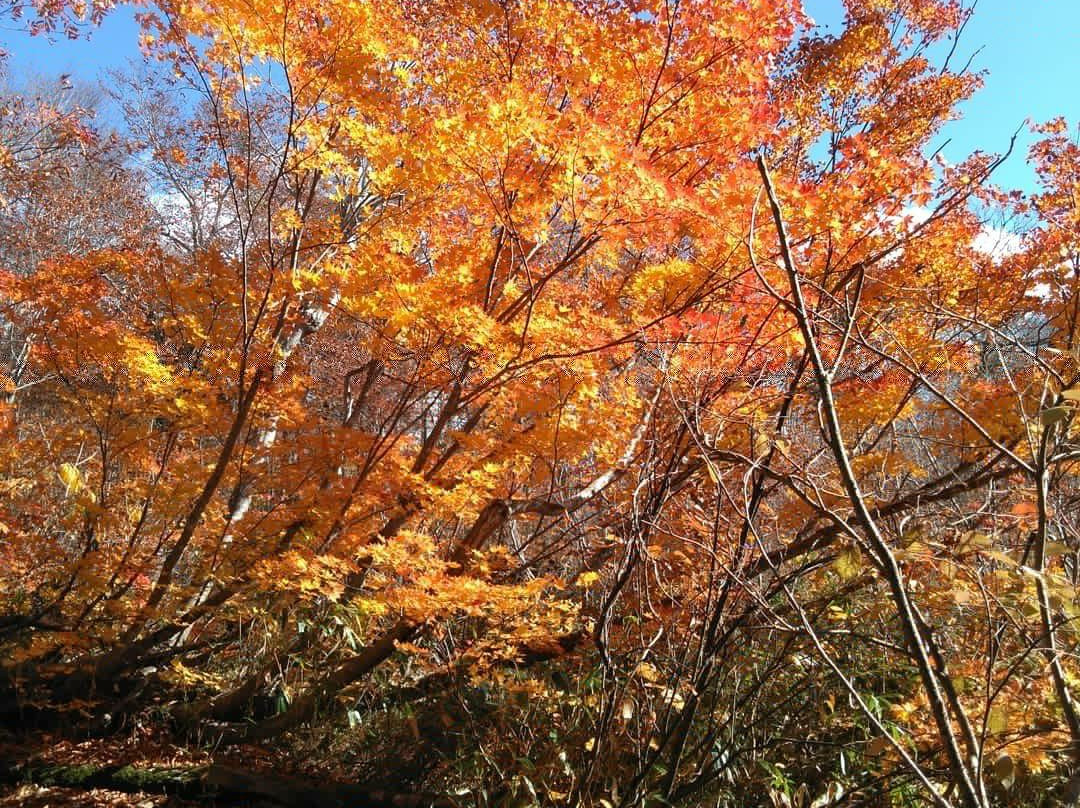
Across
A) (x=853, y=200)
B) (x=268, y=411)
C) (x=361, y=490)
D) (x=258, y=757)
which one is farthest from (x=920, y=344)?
(x=258, y=757)

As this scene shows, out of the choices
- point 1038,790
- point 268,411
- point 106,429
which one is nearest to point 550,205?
point 268,411

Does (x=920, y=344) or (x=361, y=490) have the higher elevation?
(x=920, y=344)

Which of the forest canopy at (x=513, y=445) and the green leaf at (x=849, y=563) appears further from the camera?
the forest canopy at (x=513, y=445)

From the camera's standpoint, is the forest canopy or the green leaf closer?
the green leaf

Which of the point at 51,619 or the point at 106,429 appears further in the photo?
the point at 51,619

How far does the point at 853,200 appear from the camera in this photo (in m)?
5.04

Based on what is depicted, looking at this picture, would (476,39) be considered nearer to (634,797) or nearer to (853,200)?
(853,200)

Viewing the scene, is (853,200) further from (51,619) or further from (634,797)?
(51,619)

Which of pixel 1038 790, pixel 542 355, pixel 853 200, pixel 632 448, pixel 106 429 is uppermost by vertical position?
pixel 853 200

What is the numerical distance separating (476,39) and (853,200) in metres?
3.42

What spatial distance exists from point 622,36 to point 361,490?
4223 millimetres

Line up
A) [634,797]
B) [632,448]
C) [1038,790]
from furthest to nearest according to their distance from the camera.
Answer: [632,448] < [1038,790] < [634,797]

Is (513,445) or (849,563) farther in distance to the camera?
(513,445)

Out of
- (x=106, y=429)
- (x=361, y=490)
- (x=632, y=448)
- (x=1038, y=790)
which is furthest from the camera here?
(x=106, y=429)
